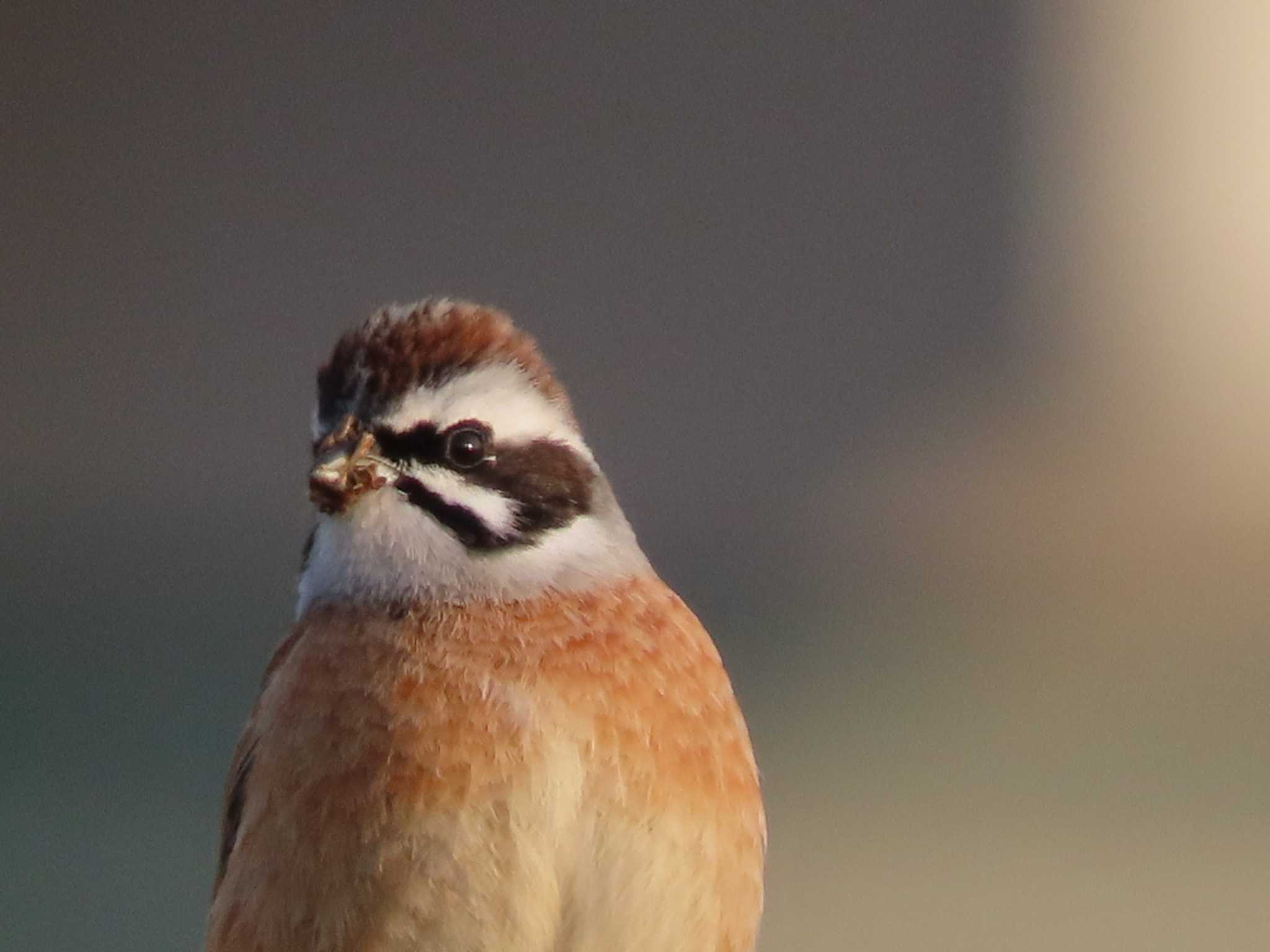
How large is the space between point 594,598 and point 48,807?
132cm

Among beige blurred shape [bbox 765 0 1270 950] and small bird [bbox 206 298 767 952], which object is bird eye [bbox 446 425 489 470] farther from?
beige blurred shape [bbox 765 0 1270 950]

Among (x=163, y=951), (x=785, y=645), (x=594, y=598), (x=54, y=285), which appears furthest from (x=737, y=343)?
(x=594, y=598)

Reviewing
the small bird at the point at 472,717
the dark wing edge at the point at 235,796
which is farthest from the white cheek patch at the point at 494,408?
the dark wing edge at the point at 235,796

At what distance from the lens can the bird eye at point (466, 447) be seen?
2.72 ft

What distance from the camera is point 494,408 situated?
2.79 feet

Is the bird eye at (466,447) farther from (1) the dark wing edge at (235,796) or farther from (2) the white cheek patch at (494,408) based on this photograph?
(1) the dark wing edge at (235,796)

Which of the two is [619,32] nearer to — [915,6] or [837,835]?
[915,6]

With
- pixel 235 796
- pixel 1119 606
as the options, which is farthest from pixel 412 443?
pixel 1119 606

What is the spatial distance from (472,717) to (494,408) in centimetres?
17

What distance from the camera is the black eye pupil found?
2.73ft

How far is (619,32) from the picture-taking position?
1963mm

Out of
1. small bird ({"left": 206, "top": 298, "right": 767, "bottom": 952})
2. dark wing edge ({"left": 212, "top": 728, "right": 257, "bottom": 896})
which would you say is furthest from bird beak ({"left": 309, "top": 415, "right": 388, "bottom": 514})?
dark wing edge ({"left": 212, "top": 728, "right": 257, "bottom": 896})

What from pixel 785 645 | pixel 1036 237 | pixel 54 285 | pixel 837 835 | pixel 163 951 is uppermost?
pixel 1036 237

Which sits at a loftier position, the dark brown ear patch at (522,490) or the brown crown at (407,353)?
the brown crown at (407,353)
